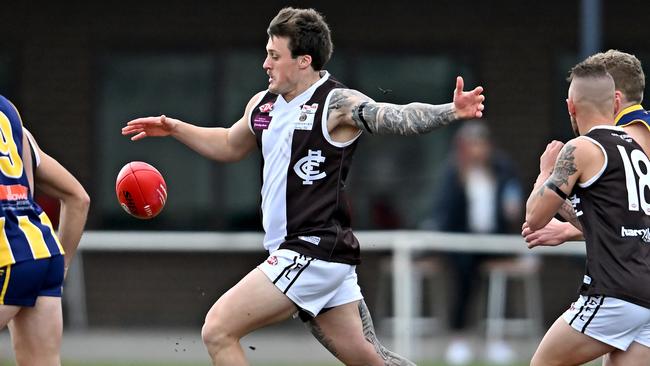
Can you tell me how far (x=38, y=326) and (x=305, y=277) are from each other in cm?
140

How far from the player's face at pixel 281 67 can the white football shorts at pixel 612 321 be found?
74.1 inches

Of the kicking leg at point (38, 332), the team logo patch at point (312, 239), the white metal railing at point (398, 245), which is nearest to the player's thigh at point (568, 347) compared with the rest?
the team logo patch at point (312, 239)

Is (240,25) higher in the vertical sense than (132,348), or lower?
higher

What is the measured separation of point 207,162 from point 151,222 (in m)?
0.98

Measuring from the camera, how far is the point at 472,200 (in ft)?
45.4

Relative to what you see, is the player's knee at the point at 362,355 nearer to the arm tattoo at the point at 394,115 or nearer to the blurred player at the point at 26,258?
the arm tattoo at the point at 394,115

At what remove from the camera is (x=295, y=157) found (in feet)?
23.1

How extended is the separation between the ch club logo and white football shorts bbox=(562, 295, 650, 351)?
1.48m

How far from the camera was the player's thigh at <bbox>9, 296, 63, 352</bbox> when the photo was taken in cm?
629

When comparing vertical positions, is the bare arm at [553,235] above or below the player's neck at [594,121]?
below

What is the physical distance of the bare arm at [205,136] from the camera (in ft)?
25.0

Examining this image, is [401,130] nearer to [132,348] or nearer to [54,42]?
[132,348]

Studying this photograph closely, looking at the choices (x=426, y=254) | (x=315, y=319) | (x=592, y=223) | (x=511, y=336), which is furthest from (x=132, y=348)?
(x=592, y=223)

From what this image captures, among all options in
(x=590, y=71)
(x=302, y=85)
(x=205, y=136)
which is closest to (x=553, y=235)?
(x=590, y=71)
